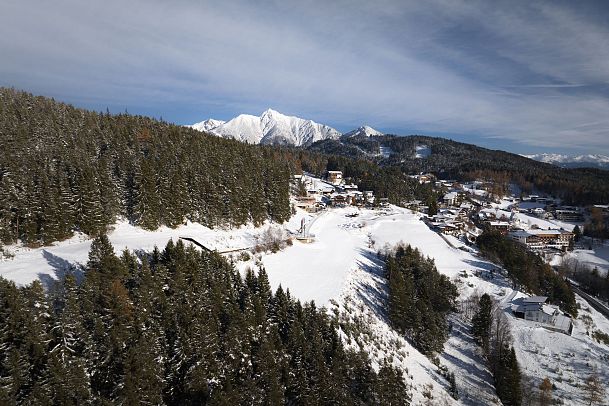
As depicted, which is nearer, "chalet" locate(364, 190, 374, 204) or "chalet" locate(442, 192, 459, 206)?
"chalet" locate(364, 190, 374, 204)

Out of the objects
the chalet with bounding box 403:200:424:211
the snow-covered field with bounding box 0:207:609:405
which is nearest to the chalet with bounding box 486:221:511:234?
the chalet with bounding box 403:200:424:211

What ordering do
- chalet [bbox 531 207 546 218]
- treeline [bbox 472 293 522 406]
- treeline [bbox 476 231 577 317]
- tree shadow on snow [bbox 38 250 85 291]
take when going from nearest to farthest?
tree shadow on snow [bbox 38 250 85 291], treeline [bbox 472 293 522 406], treeline [bbox 476 231 577 317], chalet [bbox 531 207 546 218]

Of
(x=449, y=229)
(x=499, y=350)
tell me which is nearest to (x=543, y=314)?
(x=499, y=350)

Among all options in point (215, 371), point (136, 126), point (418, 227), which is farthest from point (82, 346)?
point (418, 227)

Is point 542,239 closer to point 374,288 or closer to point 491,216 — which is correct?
point 491,216

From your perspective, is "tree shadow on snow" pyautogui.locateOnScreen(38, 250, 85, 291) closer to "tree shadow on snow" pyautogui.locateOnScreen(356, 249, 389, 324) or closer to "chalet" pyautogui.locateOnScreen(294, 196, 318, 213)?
"tree shadow on snow" pyautogui.locateOnScreen(356, 249, 389, 324)

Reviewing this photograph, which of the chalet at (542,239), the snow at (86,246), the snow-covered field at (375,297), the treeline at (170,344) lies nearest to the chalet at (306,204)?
the snow-covered field at (375,297)
